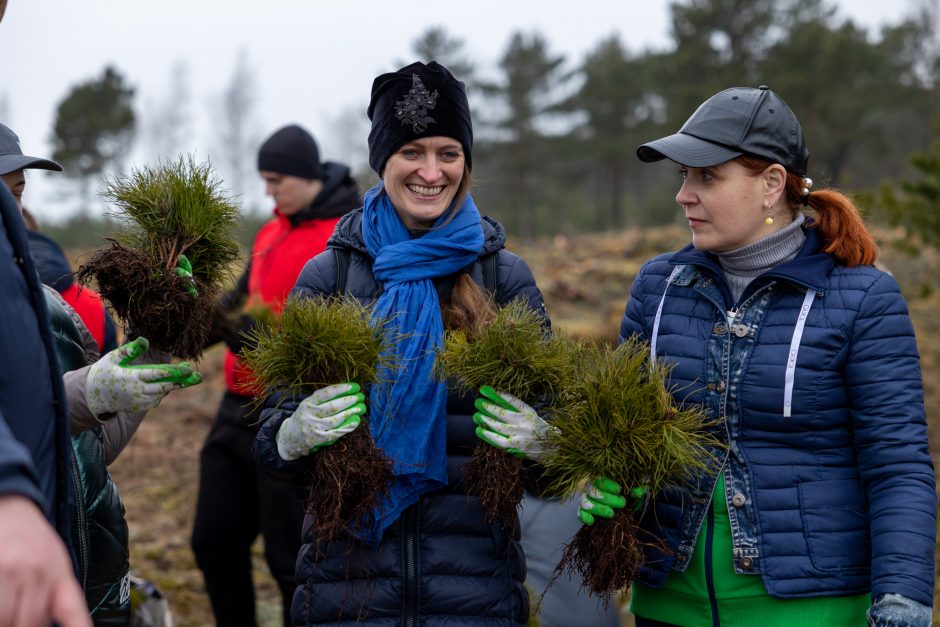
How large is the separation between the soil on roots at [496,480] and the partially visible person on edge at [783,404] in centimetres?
20

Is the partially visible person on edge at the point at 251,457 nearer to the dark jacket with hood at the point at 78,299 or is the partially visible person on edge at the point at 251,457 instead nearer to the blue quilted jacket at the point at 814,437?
the dark jacket with hood at the point at 78,299

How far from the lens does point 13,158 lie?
246cm

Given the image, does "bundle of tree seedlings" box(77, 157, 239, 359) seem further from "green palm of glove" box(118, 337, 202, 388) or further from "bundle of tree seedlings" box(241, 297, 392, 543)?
"bundle of tree seedlings" box(241, 297, 392, 543)

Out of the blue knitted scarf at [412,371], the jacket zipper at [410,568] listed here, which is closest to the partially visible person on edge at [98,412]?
the blue knitted scarf at [412,371]

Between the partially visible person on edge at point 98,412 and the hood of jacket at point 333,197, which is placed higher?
the hood of jacket at point 333,197

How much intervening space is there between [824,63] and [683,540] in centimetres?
1897

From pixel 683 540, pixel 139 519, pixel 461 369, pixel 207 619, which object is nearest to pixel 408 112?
pixel 461 369

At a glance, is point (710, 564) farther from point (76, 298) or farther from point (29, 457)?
point (76, 298)

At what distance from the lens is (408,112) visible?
2.63 meters

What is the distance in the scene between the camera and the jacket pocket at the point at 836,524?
2.29m

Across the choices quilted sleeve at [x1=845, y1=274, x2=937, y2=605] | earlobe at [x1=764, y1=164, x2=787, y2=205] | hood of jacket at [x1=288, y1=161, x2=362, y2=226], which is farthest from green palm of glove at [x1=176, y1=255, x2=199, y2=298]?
hood of jacket at [x1=288, y1=161, x2=362, y2=226]

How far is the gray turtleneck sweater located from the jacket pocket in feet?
1.93

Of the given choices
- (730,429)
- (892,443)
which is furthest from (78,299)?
(892,443)

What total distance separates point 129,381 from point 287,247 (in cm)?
223
